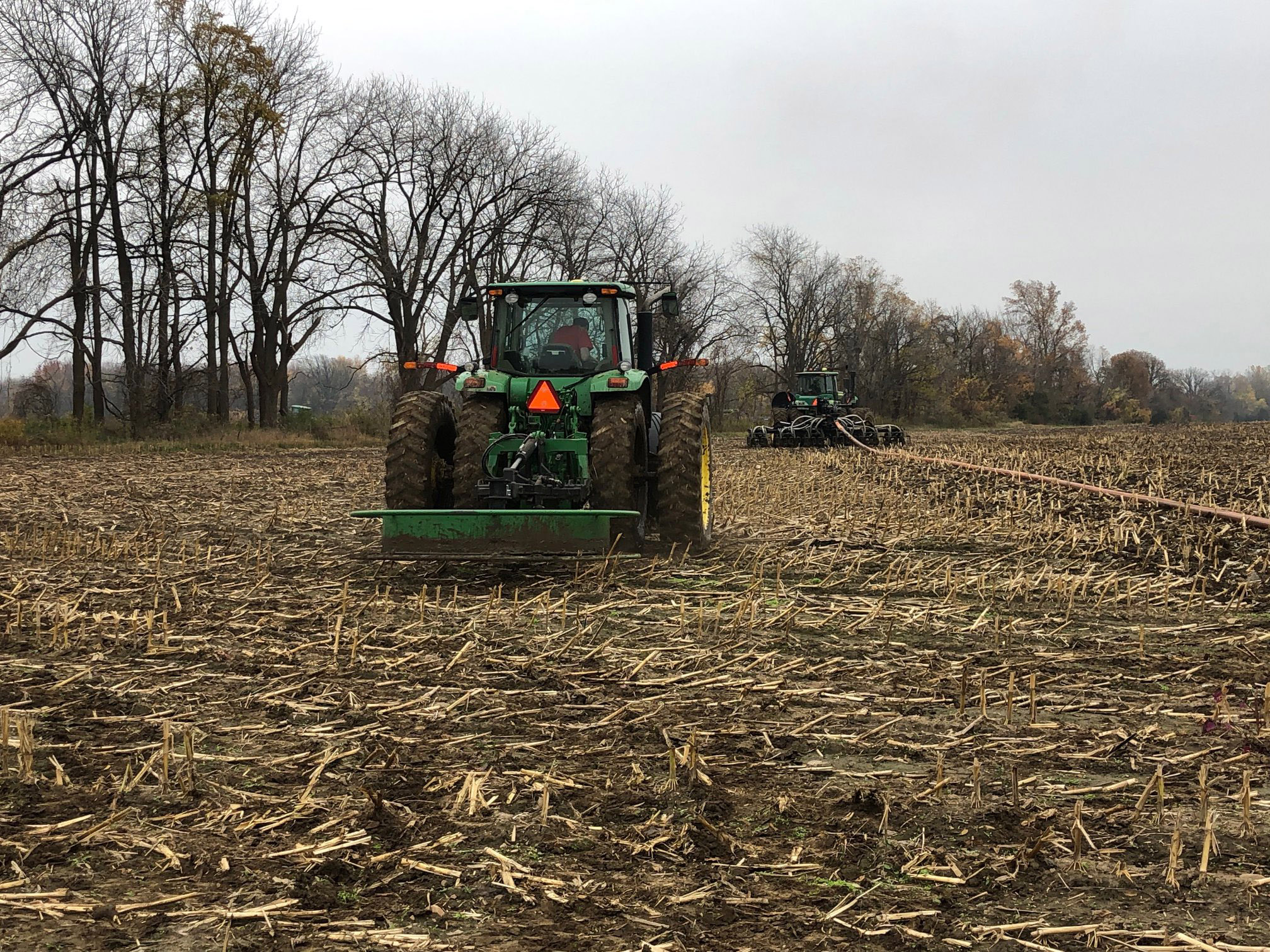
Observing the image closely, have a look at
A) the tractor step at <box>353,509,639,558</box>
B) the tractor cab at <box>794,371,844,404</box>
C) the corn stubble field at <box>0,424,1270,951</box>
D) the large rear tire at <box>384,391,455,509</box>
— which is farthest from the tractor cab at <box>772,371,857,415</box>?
the tractor step at <box>353,509,639,558</box>

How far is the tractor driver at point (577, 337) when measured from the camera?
8852 mm

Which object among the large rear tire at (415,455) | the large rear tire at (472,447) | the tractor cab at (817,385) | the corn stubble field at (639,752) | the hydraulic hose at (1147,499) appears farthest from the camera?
the tractor cab at (817,385)

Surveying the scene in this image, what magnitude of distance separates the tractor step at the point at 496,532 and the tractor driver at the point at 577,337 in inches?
85.5

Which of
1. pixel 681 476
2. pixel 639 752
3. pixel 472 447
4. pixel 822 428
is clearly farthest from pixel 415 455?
pixel 822 428

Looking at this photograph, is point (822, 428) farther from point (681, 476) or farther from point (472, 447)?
point (472, 447)

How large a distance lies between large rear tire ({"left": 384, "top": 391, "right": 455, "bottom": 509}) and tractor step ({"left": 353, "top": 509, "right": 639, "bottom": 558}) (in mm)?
1080

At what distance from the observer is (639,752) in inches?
149

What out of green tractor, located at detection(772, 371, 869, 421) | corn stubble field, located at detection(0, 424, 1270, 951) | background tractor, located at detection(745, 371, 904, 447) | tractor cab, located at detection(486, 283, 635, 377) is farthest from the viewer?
green tractor, located at detection(772, 371, 869, 421)

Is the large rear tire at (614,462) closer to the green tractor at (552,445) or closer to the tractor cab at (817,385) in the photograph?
the green tractor at (552,445)

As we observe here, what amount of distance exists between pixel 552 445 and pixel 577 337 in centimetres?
123

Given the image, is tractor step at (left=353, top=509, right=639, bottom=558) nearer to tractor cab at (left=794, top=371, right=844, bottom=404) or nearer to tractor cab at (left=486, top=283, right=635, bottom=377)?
tractor cab at (left=486, top=283, right=635, bottom=377)

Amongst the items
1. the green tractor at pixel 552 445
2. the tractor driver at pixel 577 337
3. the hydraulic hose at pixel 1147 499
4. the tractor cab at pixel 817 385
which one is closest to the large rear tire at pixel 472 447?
the green tractor at pixel 552 445

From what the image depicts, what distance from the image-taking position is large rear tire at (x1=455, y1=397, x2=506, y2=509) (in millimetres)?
7891

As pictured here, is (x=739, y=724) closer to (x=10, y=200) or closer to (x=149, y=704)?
(x=149, y=704)
